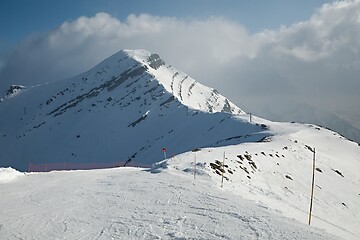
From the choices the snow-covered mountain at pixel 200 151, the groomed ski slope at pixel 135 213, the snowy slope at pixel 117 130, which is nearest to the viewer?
the groomed ski slope at pixel 135 213

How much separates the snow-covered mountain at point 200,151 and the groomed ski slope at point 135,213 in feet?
0.72

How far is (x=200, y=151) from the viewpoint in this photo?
35844 millimetres

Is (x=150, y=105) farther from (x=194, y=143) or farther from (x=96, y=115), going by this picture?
(x=194, y=143)

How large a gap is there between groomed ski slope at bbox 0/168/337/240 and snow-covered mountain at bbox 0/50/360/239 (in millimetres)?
219

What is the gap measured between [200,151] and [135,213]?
21480mm

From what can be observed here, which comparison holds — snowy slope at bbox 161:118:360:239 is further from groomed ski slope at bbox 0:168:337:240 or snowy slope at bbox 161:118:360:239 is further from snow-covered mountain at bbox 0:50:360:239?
groomed ski slope at bbox 0:168:337:240

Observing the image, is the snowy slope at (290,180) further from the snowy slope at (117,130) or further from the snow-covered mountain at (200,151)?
the snowy slope at (117,130)

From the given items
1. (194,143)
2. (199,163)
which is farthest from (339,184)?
(194,143)

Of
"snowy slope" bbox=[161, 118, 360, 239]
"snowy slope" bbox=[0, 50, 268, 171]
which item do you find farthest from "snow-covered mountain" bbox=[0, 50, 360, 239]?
"snowy slope" bbox=[0, 50, 268, 171]

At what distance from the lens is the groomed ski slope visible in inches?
487

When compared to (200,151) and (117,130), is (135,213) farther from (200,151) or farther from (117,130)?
(117,130)

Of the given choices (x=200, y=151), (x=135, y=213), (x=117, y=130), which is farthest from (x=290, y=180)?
(x=117, y=130)

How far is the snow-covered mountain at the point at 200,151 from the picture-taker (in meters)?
23.9

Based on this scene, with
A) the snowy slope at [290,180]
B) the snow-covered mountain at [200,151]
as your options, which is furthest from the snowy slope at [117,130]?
the snowy slope at [290,180]
